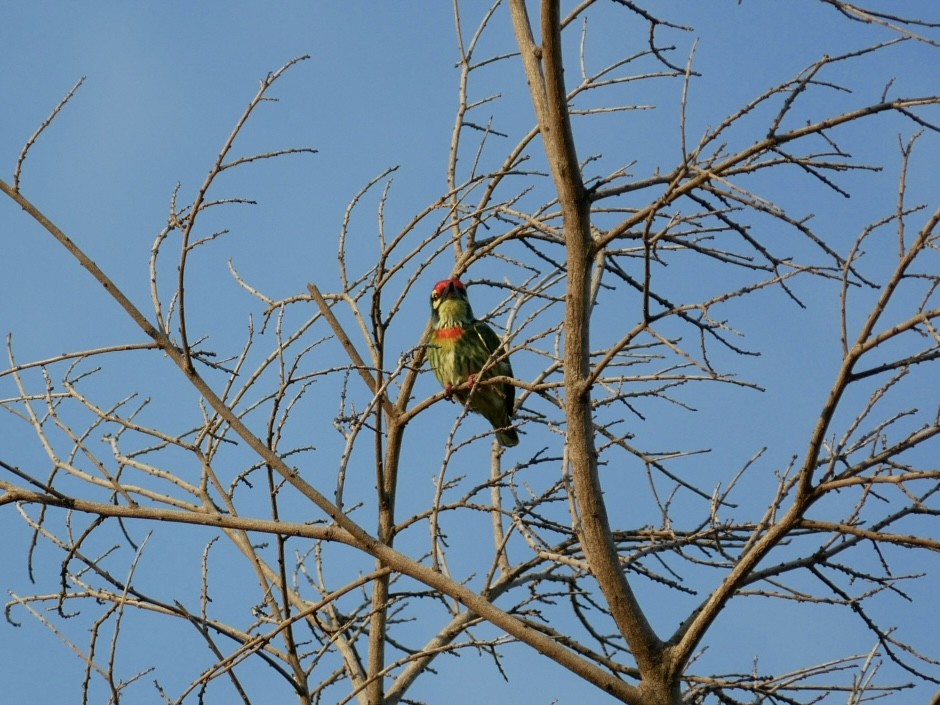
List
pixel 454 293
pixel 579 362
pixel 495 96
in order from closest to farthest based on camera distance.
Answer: pixel 579 362
pixel 495 96
pixel 454 293

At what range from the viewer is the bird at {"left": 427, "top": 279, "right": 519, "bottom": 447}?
6422mm

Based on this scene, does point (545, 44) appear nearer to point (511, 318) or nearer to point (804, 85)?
point (804, 85)

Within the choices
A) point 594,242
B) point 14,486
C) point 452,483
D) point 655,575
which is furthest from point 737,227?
point 14,486

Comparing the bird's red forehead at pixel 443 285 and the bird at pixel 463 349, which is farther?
the bird at pixel 463 349

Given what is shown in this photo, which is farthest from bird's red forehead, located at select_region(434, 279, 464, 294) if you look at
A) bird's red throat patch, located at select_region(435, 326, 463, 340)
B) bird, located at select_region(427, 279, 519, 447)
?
bird's red throat patch, located at select_region(435, 326, 463, 340)

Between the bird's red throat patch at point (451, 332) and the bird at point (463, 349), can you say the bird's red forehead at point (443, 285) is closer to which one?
the bird at point (463, 349)

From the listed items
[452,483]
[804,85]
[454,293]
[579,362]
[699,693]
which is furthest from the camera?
[454,293]

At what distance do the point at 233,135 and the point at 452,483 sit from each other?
188 centimetres

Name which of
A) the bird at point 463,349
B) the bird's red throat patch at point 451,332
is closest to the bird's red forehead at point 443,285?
the bird at point 463,349

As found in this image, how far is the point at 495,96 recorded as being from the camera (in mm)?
5402

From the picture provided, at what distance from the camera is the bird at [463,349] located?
642cm

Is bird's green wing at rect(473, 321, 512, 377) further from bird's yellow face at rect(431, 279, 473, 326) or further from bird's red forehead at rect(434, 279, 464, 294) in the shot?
bird's red forehead at rect(434, 279, 464, 294)

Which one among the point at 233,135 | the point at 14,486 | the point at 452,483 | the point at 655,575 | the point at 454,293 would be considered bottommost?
the point at 655,575

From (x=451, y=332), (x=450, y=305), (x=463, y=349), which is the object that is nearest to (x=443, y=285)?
(x=450, y=305)
